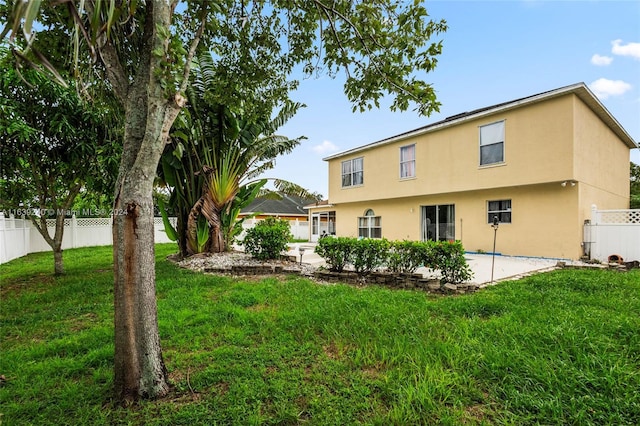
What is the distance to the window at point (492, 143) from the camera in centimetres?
1128

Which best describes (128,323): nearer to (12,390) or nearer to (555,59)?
(12,390)

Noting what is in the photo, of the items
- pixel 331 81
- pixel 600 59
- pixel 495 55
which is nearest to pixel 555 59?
pixel 600 59

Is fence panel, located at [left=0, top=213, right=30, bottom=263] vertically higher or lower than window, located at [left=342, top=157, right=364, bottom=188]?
lower

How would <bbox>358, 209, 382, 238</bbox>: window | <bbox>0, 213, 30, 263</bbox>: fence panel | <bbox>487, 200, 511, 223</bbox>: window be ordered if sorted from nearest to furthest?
<bbox>0, 213, 30, 263</bbox>: fence panel, <bbox>487, 200, 511, 223</bbox>: window, <bbox>358, 209, 382, 238</bbox>: window

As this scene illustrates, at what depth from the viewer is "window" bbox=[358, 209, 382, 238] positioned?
16.5 metres

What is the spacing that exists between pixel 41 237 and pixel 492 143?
2041 centimetres

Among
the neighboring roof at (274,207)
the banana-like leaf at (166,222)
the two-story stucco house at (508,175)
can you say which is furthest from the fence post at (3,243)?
the neighboring roof at (274,207)

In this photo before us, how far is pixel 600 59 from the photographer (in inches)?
426

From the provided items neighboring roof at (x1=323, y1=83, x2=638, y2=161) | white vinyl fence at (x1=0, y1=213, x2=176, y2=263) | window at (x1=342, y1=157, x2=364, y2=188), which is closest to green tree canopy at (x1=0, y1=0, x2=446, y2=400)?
neighboring roof at (x1=323, y1=83, x2=638, y2=161)

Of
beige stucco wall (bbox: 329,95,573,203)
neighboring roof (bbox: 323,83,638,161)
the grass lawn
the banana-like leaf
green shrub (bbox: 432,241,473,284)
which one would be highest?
neighboring roof (bbox: 323,83,638,161)

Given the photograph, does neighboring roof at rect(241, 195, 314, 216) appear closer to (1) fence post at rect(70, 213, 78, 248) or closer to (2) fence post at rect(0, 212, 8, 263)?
(1) fence post at rect(70, 213, 78, 248)

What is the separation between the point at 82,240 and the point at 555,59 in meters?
22.4

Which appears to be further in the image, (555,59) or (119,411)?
(555,59)

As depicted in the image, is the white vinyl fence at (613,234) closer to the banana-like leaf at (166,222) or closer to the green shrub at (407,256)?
the green shrub at (407,256)
